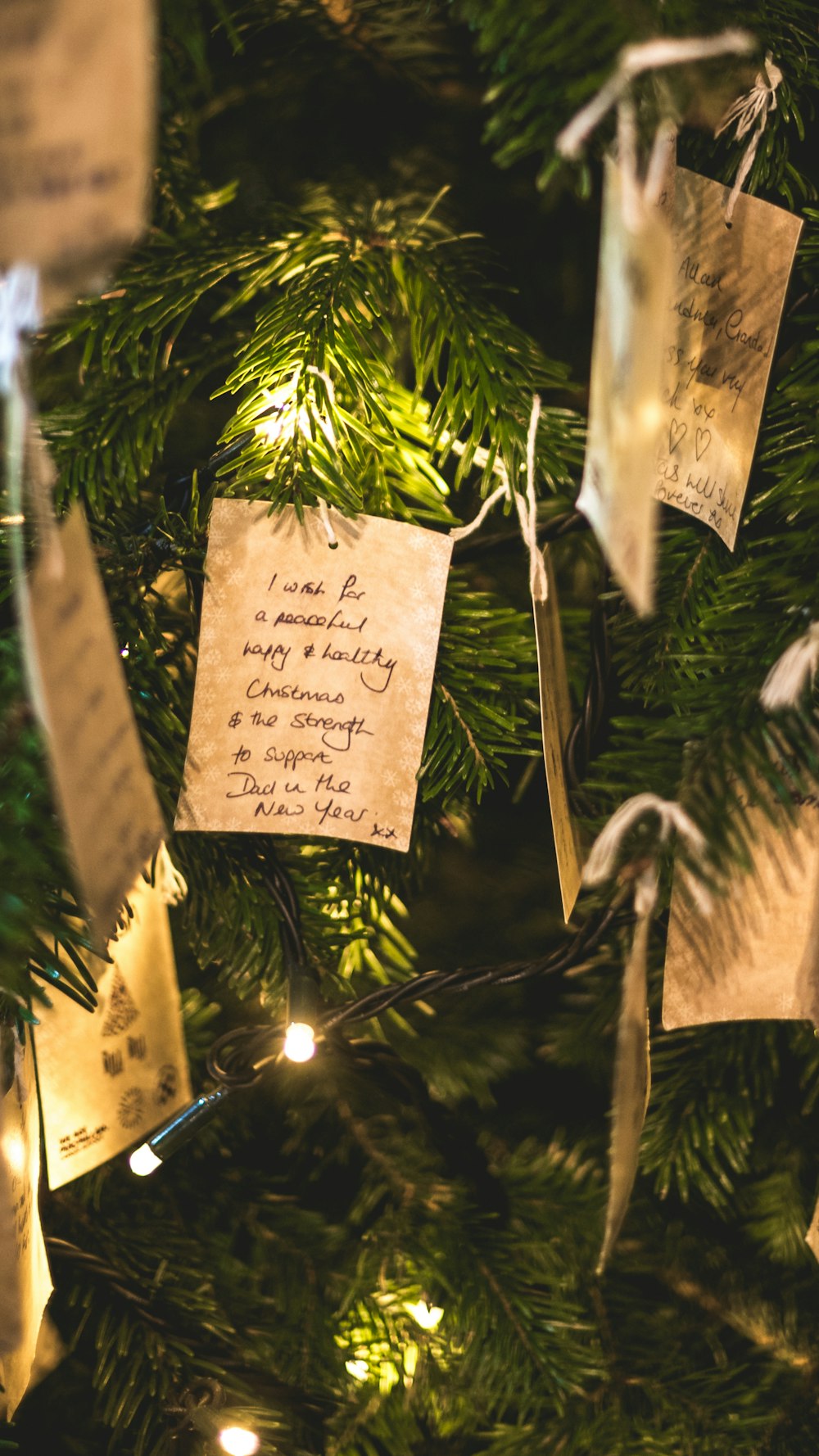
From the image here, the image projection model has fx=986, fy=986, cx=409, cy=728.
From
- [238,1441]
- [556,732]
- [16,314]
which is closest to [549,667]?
[556,732]

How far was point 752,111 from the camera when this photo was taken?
41 centimetres

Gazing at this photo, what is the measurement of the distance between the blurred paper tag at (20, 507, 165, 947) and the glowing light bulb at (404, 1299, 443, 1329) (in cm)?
39

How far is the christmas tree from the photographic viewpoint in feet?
1.34

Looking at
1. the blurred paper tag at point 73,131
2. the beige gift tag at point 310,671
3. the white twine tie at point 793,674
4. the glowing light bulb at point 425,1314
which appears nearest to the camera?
the blurred paper tag at point 73,131

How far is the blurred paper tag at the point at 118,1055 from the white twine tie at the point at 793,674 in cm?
34

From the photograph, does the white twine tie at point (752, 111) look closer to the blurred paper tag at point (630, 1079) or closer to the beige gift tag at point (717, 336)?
the beige gift tag at point (717, 336)

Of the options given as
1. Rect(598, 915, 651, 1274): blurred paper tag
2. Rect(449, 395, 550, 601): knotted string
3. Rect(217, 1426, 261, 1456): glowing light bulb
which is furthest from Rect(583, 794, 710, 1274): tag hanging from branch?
Rect(217, 1426, 261, 1456): glowing light bulb

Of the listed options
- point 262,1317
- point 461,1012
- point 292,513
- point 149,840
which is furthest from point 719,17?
point 262,1317

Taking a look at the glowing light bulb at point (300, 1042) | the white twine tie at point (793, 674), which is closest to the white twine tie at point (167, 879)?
the glowing light bulb at point (300, 1042)

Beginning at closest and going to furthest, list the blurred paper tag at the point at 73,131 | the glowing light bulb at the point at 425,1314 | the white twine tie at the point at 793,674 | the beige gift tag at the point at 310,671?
the blurred paper tag at the point at 73,131 → the white twine tie at the point at 793,674 → the beige gift tag at the point at 310,671 → the glowing light bulb at the point at 425,1314

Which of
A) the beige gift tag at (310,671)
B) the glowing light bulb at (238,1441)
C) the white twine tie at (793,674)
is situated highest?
the beige gift tag at (310,671)

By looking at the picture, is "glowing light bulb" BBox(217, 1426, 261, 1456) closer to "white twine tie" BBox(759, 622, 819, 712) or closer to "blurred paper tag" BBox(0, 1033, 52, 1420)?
"blurred paper tag" BBox(0, 1033, 52, 1420)

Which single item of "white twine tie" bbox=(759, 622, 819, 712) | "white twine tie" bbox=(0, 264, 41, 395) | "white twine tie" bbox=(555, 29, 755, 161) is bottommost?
"white twine tie" bbox=(759, 622, 819, 712)

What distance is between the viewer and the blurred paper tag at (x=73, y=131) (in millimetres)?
245
